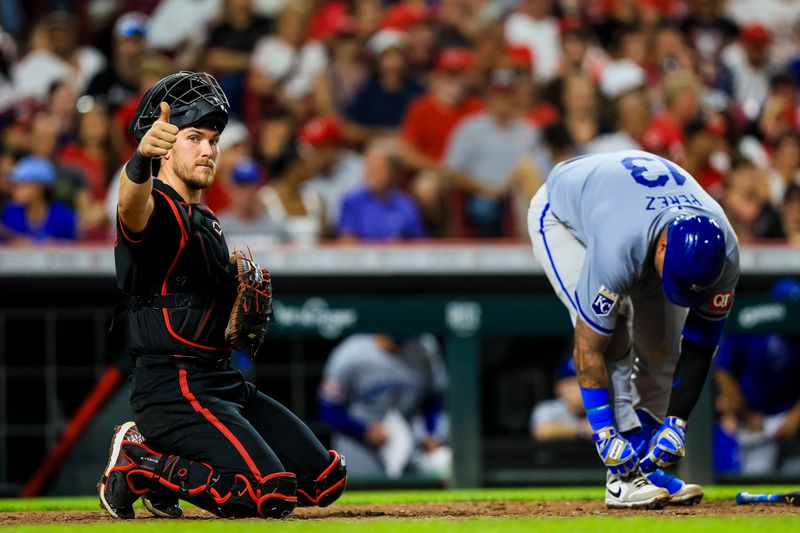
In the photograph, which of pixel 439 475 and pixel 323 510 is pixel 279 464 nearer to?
pixel 323 510

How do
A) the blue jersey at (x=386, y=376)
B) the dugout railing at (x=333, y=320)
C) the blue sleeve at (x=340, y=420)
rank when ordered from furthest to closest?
the blue jersey at (x=386, y=376) → the blue sleeve at (x=340, y=420) → the dugout railing at (x=333, y=320)

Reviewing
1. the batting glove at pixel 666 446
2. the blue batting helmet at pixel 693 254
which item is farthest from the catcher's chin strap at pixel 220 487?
the blue batting helmet at pixel 693 254

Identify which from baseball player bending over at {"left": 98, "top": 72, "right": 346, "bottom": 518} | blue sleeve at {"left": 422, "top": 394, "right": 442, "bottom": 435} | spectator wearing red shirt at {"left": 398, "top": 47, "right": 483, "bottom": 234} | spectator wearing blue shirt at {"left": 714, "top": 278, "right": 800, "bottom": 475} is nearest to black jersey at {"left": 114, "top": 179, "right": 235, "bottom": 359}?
baseball player bending over at {"left": 98, "top": 72, "right": 346, "bottom": 518}

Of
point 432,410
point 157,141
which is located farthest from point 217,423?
point 432,410

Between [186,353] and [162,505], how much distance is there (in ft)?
2.11

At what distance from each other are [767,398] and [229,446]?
5244 millimetres

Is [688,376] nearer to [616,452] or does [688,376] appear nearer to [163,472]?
[616,452]

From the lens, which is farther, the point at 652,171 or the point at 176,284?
the point at 652,171

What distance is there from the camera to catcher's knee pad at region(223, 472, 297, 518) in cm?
439

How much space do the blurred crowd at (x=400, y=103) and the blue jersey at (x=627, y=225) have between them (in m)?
3.48

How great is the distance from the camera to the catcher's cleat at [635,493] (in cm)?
489

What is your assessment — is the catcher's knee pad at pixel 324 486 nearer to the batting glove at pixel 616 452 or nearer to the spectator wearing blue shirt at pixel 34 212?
the batting glove at pixel 616 452

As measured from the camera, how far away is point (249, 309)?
14.9ft

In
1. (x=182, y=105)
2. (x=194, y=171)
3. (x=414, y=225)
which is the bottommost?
(x=414, y=225)
